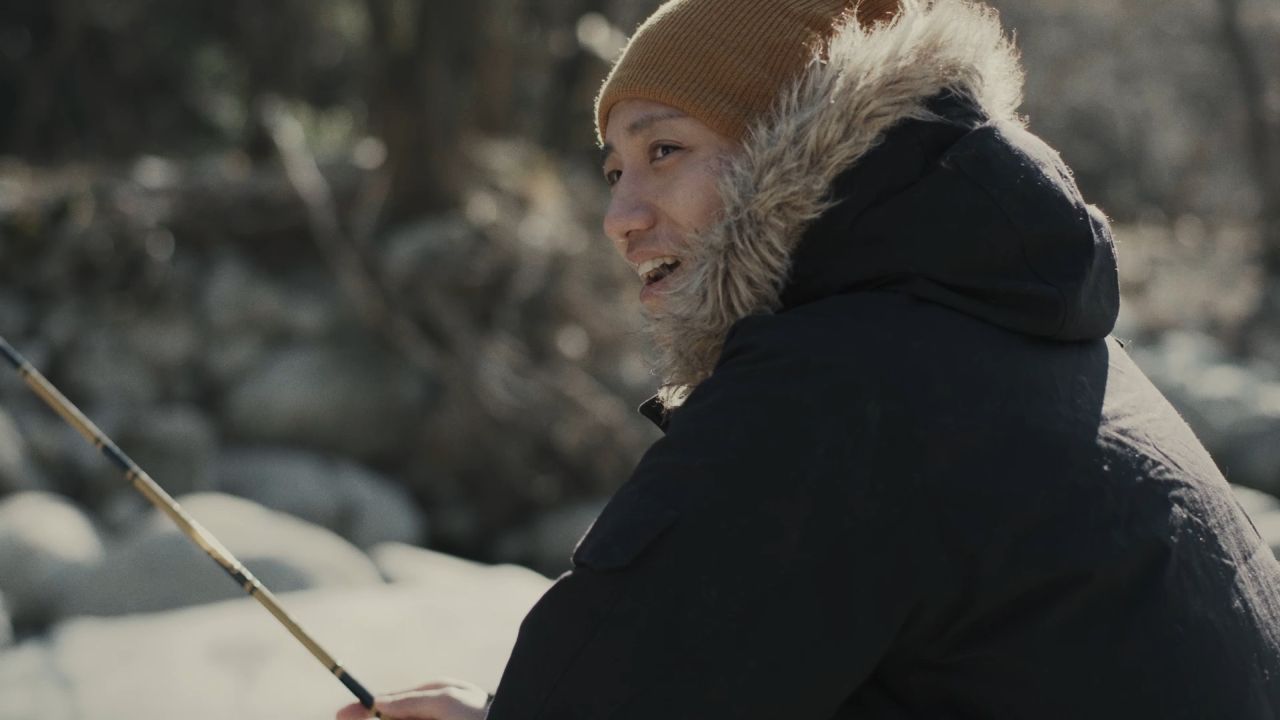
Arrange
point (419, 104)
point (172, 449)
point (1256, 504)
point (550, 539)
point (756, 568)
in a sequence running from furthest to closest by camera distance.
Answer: point (419, 104) < point (172, 449) < point (550, 539) < point (1256, 504) < point (756, 568)

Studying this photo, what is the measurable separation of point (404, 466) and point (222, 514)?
390 centimetres

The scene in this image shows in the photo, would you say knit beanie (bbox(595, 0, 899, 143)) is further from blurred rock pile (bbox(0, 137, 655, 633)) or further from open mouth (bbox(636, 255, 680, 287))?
blurred rock pile (bbox(0, 137, 655, 633))

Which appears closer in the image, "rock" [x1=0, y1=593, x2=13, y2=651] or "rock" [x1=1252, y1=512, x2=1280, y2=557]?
"rock" [x1=1252, y1=512, x2=1280, y2=557]

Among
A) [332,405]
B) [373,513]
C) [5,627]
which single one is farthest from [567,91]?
[5,627]

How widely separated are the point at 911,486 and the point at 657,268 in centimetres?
58

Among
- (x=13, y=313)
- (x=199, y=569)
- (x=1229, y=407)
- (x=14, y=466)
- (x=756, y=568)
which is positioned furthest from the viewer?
(x=13, y=313)

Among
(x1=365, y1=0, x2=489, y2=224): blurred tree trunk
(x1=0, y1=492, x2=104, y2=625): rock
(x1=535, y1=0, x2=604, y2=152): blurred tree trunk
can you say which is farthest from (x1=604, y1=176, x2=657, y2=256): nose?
(x1=535, y1=0, x2=604, y2=152): blurred tree trunk

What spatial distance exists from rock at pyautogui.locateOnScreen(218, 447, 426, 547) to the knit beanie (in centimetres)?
530

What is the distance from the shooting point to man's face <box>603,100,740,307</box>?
1.63 meters

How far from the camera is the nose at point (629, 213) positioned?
1.68 metres

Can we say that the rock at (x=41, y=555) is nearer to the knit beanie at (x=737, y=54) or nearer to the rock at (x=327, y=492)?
the rock at (x=327, y=492)

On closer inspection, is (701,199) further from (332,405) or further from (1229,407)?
(332,405)

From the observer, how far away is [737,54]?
5.30ft

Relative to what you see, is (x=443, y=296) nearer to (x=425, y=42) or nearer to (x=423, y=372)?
(x=423, y=372)
